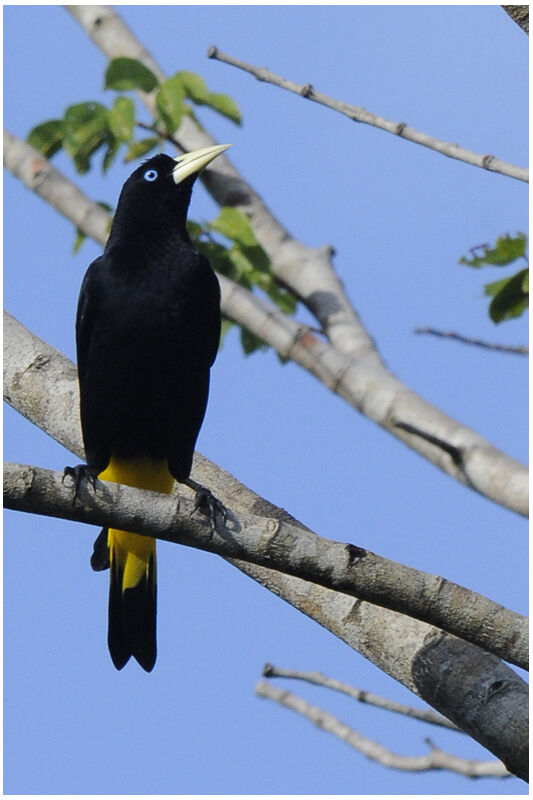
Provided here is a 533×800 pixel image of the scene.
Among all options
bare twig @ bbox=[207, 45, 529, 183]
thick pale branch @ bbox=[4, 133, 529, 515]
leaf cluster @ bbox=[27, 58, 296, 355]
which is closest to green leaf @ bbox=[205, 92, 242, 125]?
leaf cluster @ bbox=[27, 58, 296, 355]

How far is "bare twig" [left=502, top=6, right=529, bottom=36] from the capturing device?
308 cm

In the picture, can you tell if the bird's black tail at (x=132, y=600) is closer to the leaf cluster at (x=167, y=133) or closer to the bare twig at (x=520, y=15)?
the leaf cluster at (x=167, y=133)

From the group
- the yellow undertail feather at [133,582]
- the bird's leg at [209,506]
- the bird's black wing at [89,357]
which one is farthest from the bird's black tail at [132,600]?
the bird's leg at [209,506]

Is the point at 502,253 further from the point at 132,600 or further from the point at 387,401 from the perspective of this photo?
the point at 132,600

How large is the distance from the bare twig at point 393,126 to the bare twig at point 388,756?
216 cm

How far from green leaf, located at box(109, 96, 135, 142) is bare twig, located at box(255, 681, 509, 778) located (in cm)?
246

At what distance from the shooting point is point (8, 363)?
4.18m

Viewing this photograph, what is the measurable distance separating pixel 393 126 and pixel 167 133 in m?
1.96

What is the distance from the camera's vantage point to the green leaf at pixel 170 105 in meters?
4.79

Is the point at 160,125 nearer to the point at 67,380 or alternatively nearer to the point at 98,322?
the point at 98,322

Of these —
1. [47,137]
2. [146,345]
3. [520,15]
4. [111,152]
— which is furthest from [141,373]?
[520,15]

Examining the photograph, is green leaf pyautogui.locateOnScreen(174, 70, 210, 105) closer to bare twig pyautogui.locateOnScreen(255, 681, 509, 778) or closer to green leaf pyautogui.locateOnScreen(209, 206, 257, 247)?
green leaf pyautogui.locateOnScreen(209, 206, 257, 247)

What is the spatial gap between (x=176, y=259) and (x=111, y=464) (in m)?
0.90

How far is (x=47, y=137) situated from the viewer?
5.10 m
